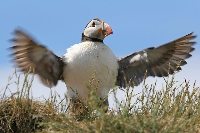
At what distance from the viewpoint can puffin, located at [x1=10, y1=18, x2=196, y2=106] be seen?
7.75m

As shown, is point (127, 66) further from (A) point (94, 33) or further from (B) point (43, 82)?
(B) point (43, 82)

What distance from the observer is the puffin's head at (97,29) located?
812 centimetres

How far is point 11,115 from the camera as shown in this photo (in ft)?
21.4

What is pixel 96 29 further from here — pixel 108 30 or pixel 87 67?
pixel 87 67

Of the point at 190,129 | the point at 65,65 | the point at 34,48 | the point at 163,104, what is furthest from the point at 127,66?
the point at 190,129

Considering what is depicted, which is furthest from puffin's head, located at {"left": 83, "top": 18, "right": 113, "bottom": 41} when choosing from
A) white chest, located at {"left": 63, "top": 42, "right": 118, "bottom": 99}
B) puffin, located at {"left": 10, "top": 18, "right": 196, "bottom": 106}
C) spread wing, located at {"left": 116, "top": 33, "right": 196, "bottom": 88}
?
spread wing, located at {"left": 116, "top": 33, "right": 196, "bottom": 88}

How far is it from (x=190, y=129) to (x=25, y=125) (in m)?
2.44

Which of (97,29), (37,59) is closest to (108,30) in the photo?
(97,29)

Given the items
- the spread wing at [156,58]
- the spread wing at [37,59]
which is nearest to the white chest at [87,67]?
the spread wing at [37,59]

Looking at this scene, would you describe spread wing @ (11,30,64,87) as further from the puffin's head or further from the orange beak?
the orange beak

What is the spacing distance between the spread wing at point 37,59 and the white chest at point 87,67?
206mm

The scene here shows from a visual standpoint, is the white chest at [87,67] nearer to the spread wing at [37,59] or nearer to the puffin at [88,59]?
the puffin at [88,59]

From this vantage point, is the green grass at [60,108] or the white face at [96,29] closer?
the green grass at [60,108]

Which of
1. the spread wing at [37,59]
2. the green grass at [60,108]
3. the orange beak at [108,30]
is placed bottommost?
the green grass at [60,108]
